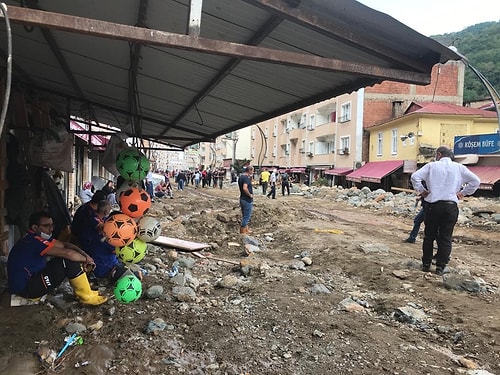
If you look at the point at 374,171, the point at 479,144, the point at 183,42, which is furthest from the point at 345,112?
the point at 183,42

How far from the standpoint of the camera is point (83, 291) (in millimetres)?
4395

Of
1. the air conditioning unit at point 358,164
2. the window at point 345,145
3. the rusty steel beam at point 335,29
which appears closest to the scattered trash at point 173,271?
the rusty steel beam at point 335,29

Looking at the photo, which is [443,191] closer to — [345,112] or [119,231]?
[119,231]

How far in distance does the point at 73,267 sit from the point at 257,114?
3268 millimetres

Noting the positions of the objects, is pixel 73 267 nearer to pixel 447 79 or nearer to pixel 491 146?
pixel 491 146

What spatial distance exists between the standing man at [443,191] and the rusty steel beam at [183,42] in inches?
129

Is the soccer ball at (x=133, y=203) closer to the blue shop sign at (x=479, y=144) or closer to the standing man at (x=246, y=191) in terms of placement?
the standing man at (x=246, y=191)

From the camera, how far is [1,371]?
3160mm

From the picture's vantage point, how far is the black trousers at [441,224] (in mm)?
5773

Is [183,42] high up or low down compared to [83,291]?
up

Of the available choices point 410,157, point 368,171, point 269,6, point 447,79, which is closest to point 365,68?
point 269,6

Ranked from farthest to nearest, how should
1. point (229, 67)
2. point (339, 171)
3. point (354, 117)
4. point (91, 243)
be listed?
1. point (339, 171)
2. point (354, 117)
3. point (91, 243)
4. point (229, 67)

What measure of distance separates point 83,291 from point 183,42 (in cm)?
317

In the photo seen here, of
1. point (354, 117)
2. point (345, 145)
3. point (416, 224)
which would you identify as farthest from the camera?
point (345, 145)
